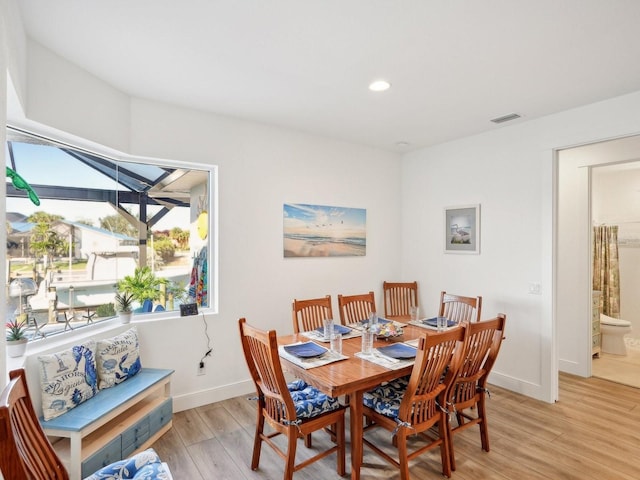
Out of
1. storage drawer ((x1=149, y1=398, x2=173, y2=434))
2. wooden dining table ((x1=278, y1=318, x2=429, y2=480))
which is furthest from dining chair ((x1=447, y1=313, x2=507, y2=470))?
storage drawer ((x1=149, y1=398, x2=173, y2=434))

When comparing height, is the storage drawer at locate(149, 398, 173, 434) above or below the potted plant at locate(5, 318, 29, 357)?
below

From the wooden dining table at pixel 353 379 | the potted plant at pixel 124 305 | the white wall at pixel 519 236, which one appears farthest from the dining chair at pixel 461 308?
the potted plant at pixel 124 305

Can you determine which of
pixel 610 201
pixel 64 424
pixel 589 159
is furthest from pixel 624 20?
pixel 610 201

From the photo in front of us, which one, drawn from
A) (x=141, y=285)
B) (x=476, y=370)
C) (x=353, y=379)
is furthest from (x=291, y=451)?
(x=141, y=285)

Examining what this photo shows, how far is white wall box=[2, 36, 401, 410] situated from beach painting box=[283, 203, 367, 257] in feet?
0.26

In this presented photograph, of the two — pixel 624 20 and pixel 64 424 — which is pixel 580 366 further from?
pixel 64 424

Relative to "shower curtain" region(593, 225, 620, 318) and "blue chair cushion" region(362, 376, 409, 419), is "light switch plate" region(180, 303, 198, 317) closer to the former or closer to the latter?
"blue chair cushion" region(362, 376, 409, 419)

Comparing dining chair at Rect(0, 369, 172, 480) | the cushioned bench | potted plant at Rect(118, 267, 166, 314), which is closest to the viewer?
dining chair at Rect(0, 369, 172, 480)

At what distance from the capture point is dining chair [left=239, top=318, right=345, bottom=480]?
77.4 inches

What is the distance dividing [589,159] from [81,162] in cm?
506

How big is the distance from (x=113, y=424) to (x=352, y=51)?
293cm

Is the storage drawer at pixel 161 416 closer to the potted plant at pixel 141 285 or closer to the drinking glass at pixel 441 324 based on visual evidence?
the potted plant at pixel 141 285

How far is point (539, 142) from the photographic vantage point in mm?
3367

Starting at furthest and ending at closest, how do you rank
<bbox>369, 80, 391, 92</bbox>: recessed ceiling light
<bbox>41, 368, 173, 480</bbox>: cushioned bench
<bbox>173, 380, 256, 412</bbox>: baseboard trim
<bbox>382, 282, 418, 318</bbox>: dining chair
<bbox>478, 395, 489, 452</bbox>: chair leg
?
<bbox>382, 282, 418, 318</bbox>: dining chair → <bbox>173, 380, 256, 412</bbox>: baseboard trim → <bbox>369, 80, 391, 92</bbox>: recessed ceiling light → <bbox>478, 395, 489, 452</bbox>: chair leg → <bbox>41, 368, 173, 480</bbox>: cushioned bench
